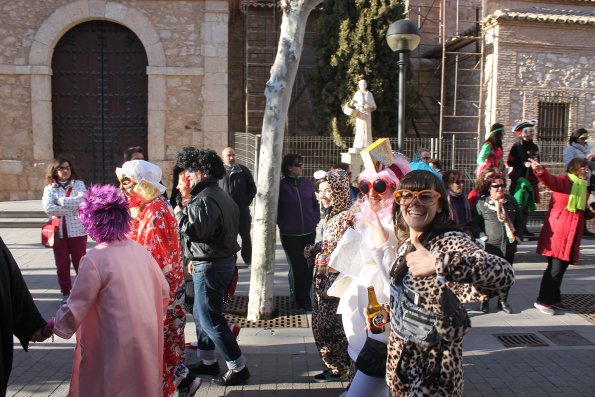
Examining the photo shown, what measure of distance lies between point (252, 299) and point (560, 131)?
1371 centimetres

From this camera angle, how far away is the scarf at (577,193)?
617 cm

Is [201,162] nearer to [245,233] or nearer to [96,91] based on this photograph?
[245,233]

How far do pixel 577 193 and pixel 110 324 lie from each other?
5.38 metres

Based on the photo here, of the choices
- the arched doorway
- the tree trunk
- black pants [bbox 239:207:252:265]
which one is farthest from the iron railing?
the tree trunk

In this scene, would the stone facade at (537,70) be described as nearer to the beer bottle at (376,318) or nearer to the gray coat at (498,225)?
the gray coat at (498,225)

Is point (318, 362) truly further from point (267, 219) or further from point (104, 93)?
point (104, 93)

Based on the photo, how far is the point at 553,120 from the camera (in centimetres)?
1628

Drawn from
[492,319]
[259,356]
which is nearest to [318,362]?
[259,356]

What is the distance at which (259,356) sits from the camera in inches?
195

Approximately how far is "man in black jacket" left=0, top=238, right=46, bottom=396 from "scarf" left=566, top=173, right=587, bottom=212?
5630 mm

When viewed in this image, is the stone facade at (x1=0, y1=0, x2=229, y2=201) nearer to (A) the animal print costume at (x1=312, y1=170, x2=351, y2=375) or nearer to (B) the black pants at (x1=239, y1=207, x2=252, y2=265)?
(B) the black pants at (x1=239, y1=207, x2=252, y2=265)

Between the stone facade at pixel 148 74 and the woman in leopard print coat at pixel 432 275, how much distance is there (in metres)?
12.5

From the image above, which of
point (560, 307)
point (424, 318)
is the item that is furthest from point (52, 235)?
point (560, 307)

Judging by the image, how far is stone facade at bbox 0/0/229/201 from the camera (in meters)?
14.4
